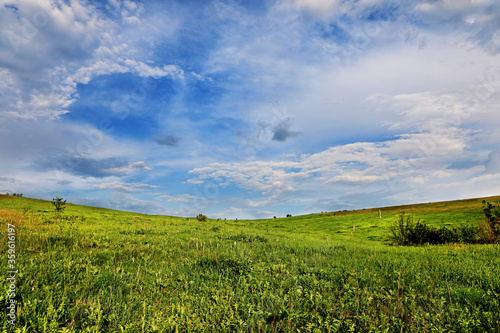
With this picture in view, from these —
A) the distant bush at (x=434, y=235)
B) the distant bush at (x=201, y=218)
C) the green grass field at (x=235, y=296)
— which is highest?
the distant bush at (x=201, y=218)

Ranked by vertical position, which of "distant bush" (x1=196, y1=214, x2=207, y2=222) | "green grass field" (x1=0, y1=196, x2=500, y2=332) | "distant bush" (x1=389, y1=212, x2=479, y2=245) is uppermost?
"distant bush" (x1=196, y1=214, x2=207, y2=222)

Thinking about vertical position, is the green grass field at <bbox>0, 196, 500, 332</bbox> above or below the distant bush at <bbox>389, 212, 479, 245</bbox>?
above

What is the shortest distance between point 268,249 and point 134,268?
20.5 ft

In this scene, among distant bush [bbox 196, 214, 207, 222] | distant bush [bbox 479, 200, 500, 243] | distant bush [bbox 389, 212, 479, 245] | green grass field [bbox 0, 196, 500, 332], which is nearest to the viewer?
green grass field [bbox 0, 196, 500, 332]

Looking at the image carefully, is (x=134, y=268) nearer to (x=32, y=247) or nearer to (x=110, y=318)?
(x=110, y=318)

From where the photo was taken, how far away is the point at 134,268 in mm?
8016

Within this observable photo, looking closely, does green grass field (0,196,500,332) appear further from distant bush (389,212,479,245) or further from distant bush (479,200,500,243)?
distant bush (389,212,479,245)

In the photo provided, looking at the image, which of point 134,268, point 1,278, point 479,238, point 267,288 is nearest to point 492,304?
point 267,288

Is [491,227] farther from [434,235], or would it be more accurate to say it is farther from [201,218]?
[201,218]

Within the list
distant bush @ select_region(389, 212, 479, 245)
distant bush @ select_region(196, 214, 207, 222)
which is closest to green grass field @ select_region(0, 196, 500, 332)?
distant bush @ select_region(389, 212, 479, 245)

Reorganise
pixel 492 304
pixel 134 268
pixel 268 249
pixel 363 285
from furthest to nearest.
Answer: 1. pixel 268 249
2. pixel 134 268
3. pixel 363 285
4. pixel 492 304

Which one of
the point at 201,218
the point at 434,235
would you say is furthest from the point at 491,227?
the point at 201,218

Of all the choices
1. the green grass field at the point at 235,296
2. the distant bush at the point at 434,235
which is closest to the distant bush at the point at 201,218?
the distant bush at the point at 434,235

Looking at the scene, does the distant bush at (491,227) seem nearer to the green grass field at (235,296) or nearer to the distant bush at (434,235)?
the distant bush at (434,235)
